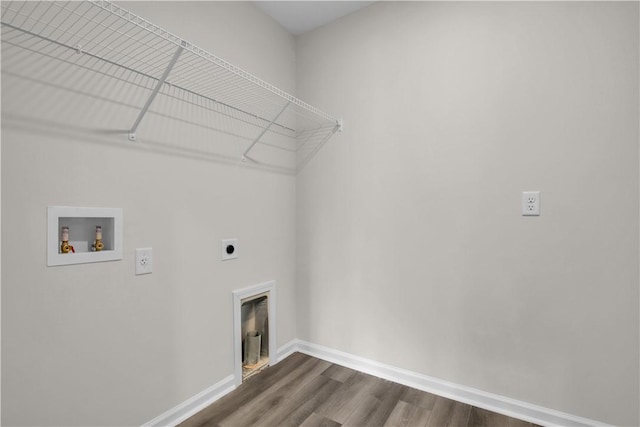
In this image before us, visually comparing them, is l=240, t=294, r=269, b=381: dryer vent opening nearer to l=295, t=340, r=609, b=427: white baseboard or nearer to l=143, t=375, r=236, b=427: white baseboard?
l=143, t=375, r=236, b=427: white baseboard

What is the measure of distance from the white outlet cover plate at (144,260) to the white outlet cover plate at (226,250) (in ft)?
1.34

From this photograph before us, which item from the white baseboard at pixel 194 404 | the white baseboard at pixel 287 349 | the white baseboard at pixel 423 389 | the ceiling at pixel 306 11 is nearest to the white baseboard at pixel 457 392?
the white baseboard at pixel 423 389

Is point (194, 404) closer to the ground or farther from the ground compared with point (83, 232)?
closer to the ground

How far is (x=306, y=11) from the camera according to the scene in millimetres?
2115

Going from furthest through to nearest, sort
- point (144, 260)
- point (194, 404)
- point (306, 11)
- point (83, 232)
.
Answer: point (306, 11) < point (194, 404) < point (144, 260) < point (83, 232)

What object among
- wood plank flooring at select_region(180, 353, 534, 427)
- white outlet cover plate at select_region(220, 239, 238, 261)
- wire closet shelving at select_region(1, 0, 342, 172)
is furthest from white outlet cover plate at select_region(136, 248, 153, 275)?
wood plank flooring at select_region(180, 353, 534, 427)

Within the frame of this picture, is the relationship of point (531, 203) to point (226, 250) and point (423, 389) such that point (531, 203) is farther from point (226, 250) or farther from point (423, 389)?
point (226, 250)

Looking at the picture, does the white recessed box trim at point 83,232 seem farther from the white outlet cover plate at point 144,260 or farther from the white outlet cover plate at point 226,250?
the white outlet cover plate at point 226,250

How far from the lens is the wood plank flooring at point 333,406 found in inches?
62.0

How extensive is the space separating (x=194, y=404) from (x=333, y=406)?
0.73 meters

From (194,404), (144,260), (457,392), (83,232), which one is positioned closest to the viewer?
(83,232)

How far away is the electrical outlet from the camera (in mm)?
1533

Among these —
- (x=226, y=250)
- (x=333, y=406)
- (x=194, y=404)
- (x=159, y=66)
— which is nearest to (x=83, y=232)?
(x=226, y=250)

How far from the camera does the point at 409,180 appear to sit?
1902mm
